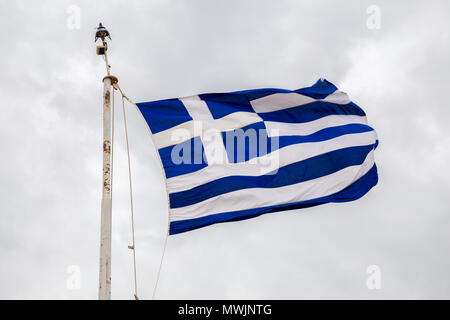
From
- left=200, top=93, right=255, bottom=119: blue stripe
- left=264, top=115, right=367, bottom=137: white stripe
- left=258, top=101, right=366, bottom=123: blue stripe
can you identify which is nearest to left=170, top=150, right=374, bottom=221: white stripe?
left=264, top=115, right=367, bottom=137: white stripe

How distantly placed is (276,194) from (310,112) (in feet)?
10.8

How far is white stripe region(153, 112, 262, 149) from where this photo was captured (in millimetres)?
13680

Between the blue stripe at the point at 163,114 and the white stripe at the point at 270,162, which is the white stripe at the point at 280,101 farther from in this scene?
the blue stripe at the point at 163,114

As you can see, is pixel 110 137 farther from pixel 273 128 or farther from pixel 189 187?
pixel 273 128

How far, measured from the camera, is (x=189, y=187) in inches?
523

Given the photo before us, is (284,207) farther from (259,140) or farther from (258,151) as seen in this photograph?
(259,140)

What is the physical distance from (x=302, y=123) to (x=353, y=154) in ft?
5.62

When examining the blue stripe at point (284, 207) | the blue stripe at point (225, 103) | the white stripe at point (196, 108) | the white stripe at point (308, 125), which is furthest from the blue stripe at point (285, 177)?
the blue stripe at point (225, 103)

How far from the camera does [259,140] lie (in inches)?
605

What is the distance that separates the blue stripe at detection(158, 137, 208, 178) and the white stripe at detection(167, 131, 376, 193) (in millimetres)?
130

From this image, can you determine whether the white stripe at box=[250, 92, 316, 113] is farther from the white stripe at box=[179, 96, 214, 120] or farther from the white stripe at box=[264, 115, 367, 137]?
the white stripe at box=[179, 96, 214, 120]

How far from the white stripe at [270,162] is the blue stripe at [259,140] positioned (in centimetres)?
14

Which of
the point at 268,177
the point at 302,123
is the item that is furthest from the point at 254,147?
the point at 302,123

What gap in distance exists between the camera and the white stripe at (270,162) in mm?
13344
